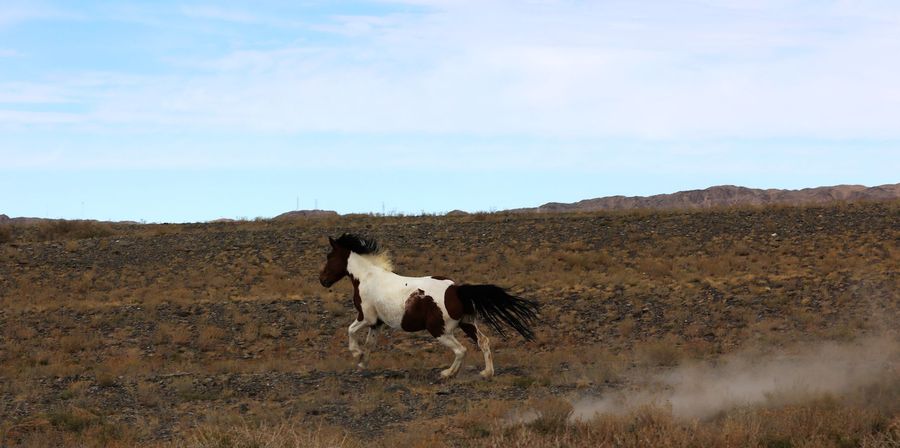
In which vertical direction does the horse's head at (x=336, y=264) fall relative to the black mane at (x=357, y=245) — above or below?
below

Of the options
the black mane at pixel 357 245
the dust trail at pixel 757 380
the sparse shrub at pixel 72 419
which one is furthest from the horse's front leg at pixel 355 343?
the sparse shrub at pixel 72 419

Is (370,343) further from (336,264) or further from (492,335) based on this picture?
(492,335)

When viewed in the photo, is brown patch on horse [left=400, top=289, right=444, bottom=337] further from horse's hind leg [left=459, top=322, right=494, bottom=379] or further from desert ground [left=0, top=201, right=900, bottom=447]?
desert ground [left=0, top=201, right=900, bottom=447]

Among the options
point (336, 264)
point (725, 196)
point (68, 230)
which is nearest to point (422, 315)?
point (336, 264)

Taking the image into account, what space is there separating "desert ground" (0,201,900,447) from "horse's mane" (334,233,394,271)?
5.91 ft

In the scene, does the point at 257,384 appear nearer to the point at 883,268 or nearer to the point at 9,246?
the point at 883,268

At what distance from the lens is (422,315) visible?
14812 millimetres

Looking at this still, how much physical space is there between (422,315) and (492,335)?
654 centimetres

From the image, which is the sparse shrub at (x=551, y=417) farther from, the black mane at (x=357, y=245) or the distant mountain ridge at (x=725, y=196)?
the distant mountain ridge at (x=725, y=196)

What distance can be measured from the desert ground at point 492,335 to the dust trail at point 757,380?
77mm

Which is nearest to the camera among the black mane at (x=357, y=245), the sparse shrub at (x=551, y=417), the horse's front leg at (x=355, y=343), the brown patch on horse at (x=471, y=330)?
the sparse shrub at (x=551, y=417)

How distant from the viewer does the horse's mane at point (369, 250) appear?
53.1ft

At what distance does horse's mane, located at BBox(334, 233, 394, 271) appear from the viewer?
16188 mm

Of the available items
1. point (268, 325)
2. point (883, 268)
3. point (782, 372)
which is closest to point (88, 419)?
point (782, 372)
